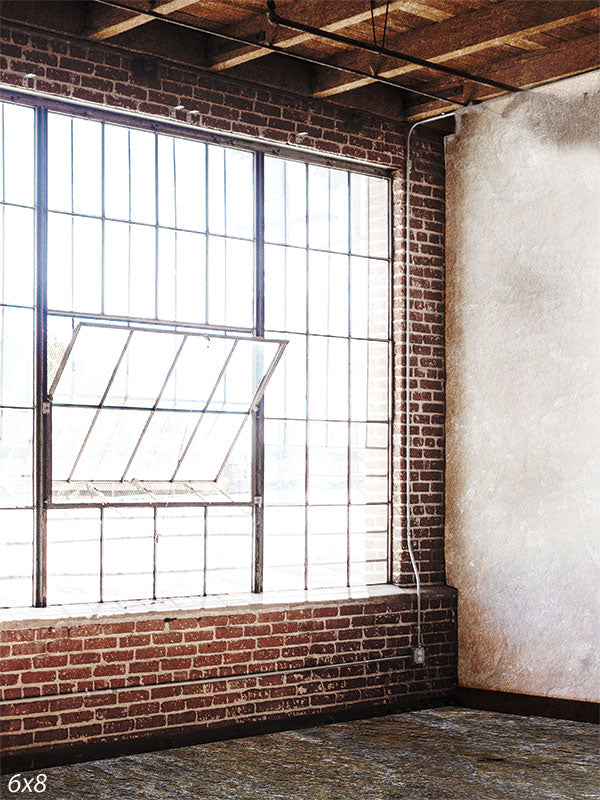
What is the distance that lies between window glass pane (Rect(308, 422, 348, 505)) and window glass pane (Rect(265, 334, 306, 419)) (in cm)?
17

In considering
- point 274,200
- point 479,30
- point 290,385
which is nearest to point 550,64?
point 479,30

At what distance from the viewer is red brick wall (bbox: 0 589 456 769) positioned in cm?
529

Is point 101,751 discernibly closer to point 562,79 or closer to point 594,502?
point 594,502

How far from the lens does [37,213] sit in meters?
5.54

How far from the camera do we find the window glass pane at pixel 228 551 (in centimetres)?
611

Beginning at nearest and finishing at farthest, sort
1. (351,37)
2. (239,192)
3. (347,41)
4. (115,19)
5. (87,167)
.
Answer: (347,41), (115,19), (87,167), (351,37), (239,192)

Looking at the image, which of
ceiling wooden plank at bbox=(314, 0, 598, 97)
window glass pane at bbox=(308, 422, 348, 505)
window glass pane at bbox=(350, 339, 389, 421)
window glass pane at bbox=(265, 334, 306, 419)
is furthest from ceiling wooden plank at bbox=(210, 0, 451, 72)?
window glass pane at bbox=(308, 422, 348, 505)

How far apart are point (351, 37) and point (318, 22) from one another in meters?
0.47

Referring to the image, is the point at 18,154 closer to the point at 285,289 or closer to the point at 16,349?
the point at 16,349

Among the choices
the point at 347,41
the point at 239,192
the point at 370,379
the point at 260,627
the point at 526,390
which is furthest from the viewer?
the point at 370,379

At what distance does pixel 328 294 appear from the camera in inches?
266

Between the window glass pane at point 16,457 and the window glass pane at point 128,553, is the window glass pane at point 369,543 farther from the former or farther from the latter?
the window glass pane at point 16,457

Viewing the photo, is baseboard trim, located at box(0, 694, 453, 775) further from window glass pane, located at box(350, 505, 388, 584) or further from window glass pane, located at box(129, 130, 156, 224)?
window glass pane, located at box(129, 130, 156, 224)

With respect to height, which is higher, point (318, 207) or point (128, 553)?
point (318, 207)
